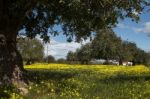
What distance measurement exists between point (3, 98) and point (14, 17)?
702cm

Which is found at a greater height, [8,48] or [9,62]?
[8,48]

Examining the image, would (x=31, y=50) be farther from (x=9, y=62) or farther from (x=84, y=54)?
(x=9, y=62)

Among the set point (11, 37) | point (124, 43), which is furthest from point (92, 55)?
point (11, 37)

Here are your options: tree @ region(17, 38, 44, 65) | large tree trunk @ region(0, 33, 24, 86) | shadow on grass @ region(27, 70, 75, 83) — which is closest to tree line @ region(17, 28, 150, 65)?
tree @ region(17, 38, 44, 65)

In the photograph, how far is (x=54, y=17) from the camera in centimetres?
2773

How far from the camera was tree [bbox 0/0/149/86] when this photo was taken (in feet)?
64.4

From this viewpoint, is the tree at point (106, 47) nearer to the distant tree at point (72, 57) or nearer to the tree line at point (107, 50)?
the tree line at point (107, 50)

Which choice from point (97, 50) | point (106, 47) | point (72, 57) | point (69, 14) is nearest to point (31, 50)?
point (97, 50)

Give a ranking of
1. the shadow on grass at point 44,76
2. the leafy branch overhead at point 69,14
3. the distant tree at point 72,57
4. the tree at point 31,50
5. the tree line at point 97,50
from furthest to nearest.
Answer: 1. the distant tree at point 72,57
2. the tree line at point 97,50
3. the tree at point 31,50
4. the shadow on grass at point 44,76
5. the leafy branch overhead at point 69,14

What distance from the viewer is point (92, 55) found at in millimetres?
123062

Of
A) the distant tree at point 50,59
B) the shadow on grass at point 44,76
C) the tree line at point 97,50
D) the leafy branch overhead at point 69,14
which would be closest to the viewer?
the leafy branch overhead at point 69,14

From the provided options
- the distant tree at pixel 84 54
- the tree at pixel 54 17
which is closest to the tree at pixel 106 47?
the distant tree at pixel 84 54

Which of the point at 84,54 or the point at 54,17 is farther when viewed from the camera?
the point at 84,54

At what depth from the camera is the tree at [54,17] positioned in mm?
19625
